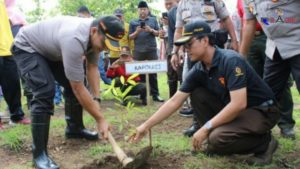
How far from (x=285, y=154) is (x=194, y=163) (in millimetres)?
899

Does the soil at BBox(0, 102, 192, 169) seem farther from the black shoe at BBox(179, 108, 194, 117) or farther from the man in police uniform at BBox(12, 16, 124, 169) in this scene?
the black shoe at BBox(179, 108, 194, 117)

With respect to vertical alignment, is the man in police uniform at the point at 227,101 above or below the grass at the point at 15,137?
above

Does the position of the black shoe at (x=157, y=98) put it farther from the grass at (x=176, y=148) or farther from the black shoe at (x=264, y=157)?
the black shoe at (x=264, y=157)

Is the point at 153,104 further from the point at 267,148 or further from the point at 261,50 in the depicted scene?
the point at 267,148

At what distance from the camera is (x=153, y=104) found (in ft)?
23.0

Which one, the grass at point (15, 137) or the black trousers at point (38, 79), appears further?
the grass at point (15, 137)

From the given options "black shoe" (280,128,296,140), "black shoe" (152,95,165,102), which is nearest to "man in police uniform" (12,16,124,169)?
"black shoe" (280,128,296,140)

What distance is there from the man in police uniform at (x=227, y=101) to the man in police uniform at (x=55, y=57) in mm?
544

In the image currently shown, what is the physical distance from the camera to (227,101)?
135 inches

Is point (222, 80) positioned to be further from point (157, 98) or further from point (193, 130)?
point (157, 98)

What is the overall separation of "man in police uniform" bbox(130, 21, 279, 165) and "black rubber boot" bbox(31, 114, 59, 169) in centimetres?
77

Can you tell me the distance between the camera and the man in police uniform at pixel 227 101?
316 centimetres

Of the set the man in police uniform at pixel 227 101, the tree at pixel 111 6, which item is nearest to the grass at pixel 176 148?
the man in police uniform at pixel 227 101

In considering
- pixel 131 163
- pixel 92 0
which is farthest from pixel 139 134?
pixel 92 0
